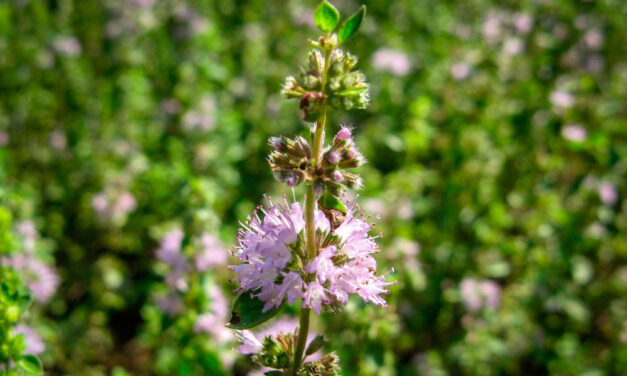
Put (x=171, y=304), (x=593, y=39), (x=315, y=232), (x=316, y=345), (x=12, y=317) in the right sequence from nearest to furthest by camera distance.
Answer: (x=315, y=232) → (x=316, y=345) → (x=12, y=317) → (x=171, y=304) → (x=593, y=39)

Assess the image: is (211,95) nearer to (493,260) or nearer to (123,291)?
(123,291)

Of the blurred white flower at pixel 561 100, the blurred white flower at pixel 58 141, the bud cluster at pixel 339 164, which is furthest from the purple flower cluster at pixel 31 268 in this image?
the blurred white flower at pixel 561 100

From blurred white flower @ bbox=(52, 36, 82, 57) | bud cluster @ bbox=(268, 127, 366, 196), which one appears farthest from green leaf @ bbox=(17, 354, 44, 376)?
blurred white flower @ bbox=(52, 36, 82, 57)

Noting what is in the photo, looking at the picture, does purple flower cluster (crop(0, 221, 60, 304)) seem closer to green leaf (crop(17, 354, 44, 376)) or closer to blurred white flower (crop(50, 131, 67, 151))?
green leaf (crop(17, 354, 44, 376))

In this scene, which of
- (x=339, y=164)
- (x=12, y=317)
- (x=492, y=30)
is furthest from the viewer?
(x=492, y=30)

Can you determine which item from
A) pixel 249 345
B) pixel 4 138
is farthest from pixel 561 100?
pixel 4 138

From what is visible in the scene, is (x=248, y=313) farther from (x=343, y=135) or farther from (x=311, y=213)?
(x=343, y=135)
